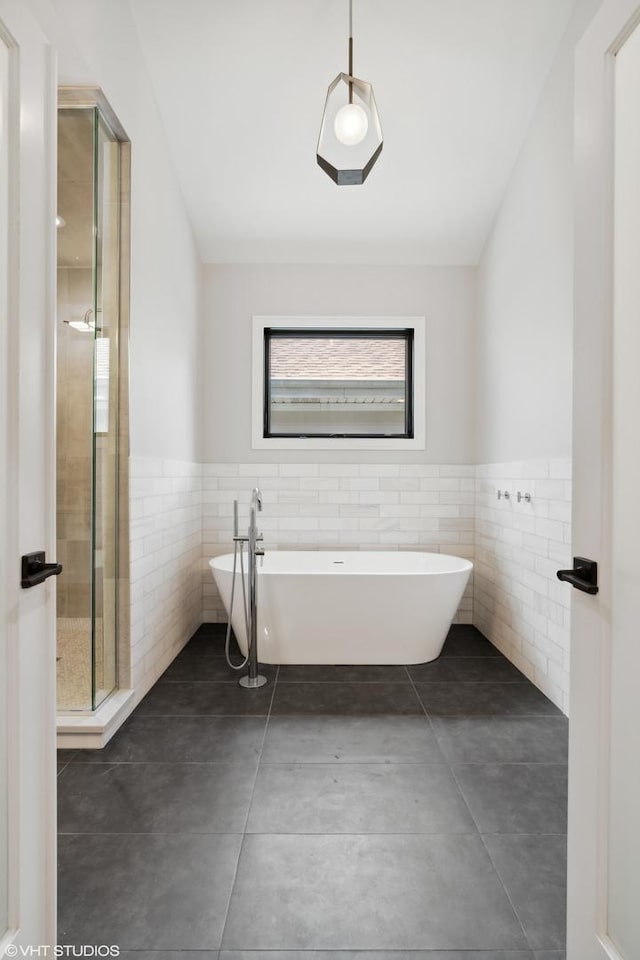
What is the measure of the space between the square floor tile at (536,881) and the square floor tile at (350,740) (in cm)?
50

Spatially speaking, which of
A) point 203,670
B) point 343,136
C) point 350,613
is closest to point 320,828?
point 350,613

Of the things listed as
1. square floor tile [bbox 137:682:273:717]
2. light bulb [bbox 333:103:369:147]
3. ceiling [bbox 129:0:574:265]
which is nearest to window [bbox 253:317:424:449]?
ceiling [bbox 129:0:574:265]

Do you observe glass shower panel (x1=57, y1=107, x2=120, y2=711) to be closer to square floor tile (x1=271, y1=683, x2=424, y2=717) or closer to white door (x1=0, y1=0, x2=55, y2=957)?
square floor tile (x1=271, y1=683, x2=424, y2=717)

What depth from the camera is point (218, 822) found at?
165 centimetres

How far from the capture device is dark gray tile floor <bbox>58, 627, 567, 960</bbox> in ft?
4.11

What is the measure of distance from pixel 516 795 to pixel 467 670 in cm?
116

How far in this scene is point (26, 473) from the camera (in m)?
0.97

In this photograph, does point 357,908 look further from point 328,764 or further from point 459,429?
point 459,429

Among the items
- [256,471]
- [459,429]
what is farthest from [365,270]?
[256,471]

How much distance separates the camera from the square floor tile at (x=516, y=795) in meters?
1.64

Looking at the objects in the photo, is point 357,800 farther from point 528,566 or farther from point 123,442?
point 123,442

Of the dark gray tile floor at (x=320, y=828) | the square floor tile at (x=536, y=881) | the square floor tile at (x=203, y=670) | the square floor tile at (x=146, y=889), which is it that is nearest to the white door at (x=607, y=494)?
the square floor tile at (x=536, y=881)

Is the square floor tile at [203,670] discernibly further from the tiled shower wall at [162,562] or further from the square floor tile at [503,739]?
the square floor tile at [503,739]

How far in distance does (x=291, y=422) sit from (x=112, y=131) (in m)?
2.13
